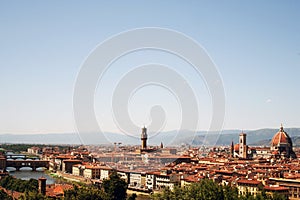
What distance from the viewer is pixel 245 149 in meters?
31.0

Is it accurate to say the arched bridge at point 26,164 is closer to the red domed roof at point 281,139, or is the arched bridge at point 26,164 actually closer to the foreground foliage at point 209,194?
the red domed roof at point 281,139

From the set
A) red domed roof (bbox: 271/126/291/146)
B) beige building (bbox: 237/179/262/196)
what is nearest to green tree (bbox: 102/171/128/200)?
beige building (bbox: 237/179/262/196)

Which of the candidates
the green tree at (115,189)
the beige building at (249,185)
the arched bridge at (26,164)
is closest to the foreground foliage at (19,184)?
the green tree at (115,189)

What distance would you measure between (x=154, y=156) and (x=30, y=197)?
17876 mm

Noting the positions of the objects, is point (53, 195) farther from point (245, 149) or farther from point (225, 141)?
point (225, 141)

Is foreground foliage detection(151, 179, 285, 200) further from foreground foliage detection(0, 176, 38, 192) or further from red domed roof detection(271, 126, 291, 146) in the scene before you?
red domed roof detection(271, 126, 291, 146)

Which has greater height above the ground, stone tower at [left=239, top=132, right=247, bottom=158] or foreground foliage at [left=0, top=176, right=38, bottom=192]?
stone tower at [left=239, top=132, right=247, bottom=158]

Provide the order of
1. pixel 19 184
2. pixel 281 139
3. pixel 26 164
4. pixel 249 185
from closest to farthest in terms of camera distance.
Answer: pixel 249 185 < pixel 19 184 < pixel 281 139 < pixel 26 164

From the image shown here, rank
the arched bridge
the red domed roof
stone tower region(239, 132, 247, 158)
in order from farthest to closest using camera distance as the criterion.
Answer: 1. the arched bridge
2. stone tower region(239, 132, 247, 158)
3. the red domed roof

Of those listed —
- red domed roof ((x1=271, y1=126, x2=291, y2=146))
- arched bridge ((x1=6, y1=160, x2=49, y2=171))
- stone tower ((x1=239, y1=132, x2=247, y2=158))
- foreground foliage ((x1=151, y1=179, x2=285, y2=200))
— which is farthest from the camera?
arched bridge ((x1=6, y1=160, x2=49, y2=171))

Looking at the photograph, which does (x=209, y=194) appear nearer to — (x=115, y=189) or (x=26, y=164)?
(x=115, y=189)

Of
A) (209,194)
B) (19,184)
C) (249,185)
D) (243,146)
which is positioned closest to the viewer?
(209,194)

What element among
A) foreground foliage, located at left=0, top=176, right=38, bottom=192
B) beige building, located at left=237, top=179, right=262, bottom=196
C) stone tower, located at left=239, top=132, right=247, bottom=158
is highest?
stone tower, located at left=239, top=132, right=247, bottom=158

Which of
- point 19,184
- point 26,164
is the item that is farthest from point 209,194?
point 26,164
